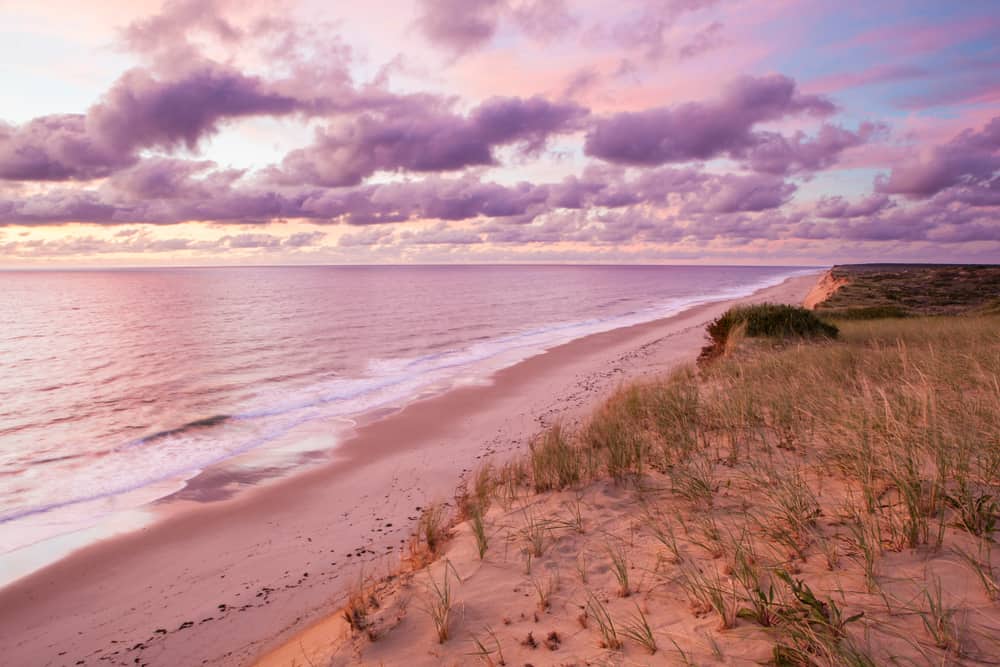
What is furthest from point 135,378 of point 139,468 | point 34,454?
point 139,468

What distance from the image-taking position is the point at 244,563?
7242 millimetres

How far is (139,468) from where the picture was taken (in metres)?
11.8

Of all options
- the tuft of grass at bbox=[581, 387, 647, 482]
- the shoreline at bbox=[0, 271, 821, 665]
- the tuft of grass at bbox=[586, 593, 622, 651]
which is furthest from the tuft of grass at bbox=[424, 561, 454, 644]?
the tuft of grass at bbox=[581, 387, 647, 482]

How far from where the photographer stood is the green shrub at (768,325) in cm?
1870

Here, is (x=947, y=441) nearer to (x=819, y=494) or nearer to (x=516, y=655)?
(x=819, y=494)

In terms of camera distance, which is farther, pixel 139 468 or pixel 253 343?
pixel 253 343

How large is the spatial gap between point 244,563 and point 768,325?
18475 millimetres

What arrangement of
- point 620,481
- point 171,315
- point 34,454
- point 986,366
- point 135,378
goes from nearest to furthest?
point 620,481, point 986,366, point 34,454, point 135,378, point 171,315

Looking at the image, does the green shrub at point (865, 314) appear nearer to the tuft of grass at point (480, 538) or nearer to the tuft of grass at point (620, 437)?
the tuft of grass at point (620, 437)

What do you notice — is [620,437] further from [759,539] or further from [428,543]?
[428,543]

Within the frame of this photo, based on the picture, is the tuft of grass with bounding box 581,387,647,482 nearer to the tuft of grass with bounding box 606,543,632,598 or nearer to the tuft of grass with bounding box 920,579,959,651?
the tuft of grass with bounding box 606,543,632,598

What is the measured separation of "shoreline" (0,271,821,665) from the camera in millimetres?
5715

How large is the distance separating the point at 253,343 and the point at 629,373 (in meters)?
22.9

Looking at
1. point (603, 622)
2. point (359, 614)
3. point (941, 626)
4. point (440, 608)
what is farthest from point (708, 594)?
point (359, 614)
